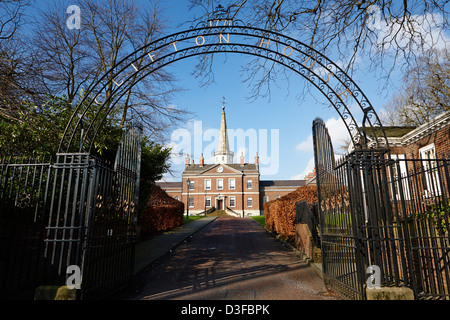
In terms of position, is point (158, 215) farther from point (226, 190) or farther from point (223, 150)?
point (223, 150)

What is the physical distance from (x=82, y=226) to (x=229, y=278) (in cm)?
335

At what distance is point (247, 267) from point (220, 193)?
46979 millimetres

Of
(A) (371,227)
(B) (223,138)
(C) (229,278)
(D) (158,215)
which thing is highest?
(B) (223,138)

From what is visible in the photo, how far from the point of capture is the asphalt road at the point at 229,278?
514 centimetres

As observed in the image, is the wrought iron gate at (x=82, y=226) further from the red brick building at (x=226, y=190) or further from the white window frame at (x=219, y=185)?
the white window frame at (x=219, y=185)

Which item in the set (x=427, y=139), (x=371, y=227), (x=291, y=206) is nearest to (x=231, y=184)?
(x=427, y=139)

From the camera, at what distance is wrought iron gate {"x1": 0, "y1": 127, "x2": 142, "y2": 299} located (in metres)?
4.57

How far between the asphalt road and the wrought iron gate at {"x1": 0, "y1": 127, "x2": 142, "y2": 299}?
83cm

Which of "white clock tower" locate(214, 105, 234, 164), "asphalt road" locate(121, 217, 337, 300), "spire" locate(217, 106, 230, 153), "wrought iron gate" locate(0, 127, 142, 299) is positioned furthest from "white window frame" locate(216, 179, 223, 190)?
"wrought iron gate" locate(0, 127, 142, 299)

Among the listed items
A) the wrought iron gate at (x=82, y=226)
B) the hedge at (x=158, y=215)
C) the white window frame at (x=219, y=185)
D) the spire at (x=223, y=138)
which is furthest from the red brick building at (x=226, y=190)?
the wrought iron gate at (x=82, y=226)

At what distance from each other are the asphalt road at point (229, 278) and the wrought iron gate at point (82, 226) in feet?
2.73

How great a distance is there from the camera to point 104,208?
527cm

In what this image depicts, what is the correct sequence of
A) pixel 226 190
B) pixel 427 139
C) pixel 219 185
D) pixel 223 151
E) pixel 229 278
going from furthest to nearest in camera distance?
1. pixel 223 151
2. pixel 219 185
3. pixel 226 190
4. pixel 427 139
5. pixel 229 278

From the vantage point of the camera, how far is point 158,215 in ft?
48.3
